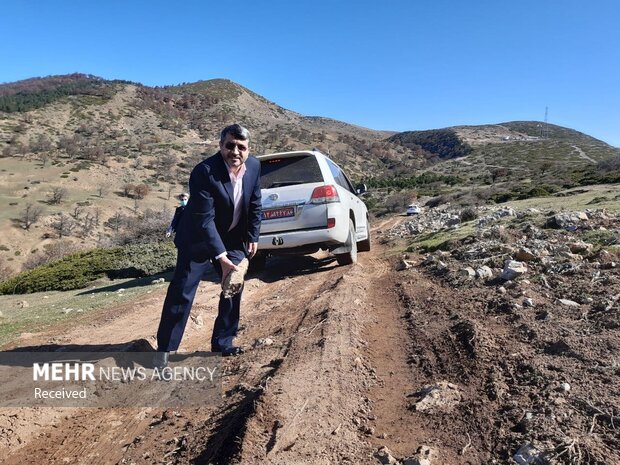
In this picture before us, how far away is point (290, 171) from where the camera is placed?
702cm

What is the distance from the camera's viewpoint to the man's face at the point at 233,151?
3.38m

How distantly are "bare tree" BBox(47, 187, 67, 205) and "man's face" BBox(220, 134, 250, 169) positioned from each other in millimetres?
42109

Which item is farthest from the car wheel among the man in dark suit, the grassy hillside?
the grassy hillside

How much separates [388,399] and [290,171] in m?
4.79

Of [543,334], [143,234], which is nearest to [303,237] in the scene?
[543,334]

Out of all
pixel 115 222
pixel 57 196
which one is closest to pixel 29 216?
pixel 57 196

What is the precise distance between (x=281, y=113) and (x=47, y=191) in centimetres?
7556

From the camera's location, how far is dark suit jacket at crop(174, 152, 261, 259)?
334cm

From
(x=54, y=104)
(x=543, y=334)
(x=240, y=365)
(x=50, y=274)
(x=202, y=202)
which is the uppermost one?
(x=54, y=104)

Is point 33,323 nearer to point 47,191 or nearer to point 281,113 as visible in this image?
point 47,191

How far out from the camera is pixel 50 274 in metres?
12.6

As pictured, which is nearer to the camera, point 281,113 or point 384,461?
point 384,461

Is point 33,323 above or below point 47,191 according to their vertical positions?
below

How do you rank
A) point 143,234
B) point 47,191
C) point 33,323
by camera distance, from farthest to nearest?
point 47,191 → point 143,234 → point 33,323
